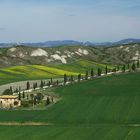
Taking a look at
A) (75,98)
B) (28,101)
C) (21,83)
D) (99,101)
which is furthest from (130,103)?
(21,83)

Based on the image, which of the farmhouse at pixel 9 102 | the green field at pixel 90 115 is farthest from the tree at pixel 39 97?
the green field at pixel 90 115

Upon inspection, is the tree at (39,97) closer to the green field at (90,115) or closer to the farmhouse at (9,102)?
the farmhouse at (9,102)

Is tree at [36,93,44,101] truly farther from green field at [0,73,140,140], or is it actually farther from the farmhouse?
green field at [0,73,140,140]

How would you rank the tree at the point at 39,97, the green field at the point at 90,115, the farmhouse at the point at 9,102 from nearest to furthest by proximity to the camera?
the green field at the point at 90,115, the farmhouse at the point at 9,102, the tree at the point at 39,97

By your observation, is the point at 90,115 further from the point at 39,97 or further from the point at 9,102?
the point at 9,102

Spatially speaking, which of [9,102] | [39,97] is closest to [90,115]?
[39,97]

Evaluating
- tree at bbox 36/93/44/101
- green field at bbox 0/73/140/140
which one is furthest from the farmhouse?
green field at bbox 0/73/140/140
